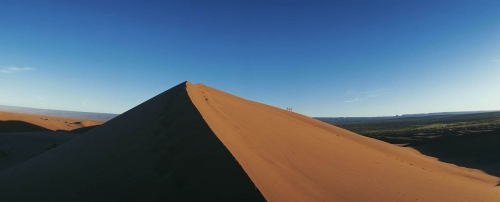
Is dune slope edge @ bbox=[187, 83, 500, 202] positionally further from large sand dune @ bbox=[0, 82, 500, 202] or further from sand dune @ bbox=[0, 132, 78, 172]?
sand dune @ bbox=[0, 132, 78, 172]

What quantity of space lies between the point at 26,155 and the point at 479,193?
15344mm

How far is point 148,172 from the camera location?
3852 millimetres

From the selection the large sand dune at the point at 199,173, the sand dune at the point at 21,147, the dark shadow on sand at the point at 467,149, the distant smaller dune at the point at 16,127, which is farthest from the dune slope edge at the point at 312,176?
the distant smaller dune at the point at 16,127

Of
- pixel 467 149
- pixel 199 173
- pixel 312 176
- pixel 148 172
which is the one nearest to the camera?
pixel 199 173

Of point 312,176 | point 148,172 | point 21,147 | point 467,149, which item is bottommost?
point 467,149

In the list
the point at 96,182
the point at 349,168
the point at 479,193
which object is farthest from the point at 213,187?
the point at 479,193

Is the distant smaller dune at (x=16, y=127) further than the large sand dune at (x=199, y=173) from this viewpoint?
Yes

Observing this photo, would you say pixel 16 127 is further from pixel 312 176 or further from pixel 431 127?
pixel 431 127

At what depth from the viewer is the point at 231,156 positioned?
3.73 metres

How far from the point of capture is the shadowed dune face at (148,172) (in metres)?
3.27

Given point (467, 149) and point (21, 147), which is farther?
point (467, 149)

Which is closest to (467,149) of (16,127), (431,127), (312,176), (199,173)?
(312,176)

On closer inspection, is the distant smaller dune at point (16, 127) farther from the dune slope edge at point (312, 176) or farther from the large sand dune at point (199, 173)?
the dune slope edge at point (312, 176)

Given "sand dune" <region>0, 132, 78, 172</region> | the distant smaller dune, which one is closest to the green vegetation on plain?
"sand dune" <region>0, 132, 78, 172</region>
